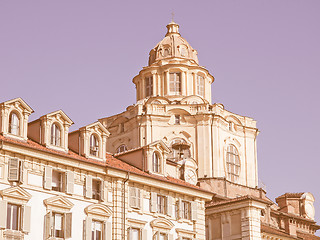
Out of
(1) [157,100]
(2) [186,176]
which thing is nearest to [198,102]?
(1) [157,100]

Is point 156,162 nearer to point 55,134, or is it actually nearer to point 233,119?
point 55,134

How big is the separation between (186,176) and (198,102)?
28902 millimetres

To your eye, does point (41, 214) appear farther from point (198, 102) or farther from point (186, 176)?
point (198, 102)

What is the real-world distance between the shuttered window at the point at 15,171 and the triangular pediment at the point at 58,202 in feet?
7.43

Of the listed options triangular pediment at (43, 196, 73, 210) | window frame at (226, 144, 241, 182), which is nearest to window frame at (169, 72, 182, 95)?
window frame at (226, 144, 241, 182)

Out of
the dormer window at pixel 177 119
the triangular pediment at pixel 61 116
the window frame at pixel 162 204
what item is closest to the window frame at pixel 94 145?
the triangular pediment at pixel 61 116

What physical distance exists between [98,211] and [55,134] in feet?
18.3

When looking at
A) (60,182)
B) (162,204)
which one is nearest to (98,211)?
(60,182)

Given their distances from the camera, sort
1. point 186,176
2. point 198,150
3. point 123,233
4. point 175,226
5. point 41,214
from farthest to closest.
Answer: point 198,150 < point 186,176 < point 175,226 < point 123,233 < point 41,214

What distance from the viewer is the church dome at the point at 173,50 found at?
101375mm

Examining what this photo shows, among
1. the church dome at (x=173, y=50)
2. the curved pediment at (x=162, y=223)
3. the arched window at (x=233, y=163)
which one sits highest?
the church dome at (x=173, y=50)

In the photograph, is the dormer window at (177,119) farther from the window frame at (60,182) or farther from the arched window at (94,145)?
the window frame at (60,182)

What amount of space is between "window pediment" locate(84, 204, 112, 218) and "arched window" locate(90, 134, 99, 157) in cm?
382

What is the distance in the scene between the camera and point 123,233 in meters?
54.5
